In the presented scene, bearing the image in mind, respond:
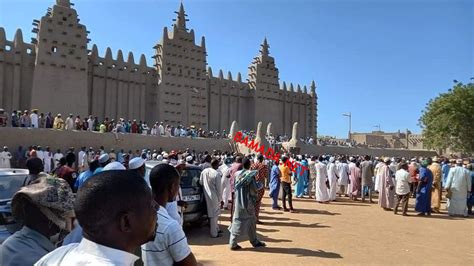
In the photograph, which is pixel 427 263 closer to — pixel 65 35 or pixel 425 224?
pixel 425 224

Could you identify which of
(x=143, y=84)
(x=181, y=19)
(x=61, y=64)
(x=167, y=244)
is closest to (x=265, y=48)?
(x=181, y=19)

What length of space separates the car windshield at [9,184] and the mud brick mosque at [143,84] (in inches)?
875

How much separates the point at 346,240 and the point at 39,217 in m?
7.75

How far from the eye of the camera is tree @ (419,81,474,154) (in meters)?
31.3

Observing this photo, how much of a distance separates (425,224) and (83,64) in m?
25.5

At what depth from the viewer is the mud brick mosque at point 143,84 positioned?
26.9 meters

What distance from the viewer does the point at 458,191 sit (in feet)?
44.3

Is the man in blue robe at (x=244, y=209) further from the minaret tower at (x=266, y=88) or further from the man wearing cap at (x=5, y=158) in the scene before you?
the minaret tower at (x=266, y=88)

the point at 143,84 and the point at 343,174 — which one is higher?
the point at 143,84

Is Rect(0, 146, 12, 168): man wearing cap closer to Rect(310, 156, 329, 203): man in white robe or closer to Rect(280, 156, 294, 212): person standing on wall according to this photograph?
Rect(280, 156, 294, 212): person standing on wall

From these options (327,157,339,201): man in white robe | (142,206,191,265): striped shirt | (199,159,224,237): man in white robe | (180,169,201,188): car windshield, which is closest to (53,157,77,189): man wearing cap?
(180,169,201,188): car windshield

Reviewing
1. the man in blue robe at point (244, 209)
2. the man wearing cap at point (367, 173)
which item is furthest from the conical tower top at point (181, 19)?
the man in blue robe at point (244, 209)

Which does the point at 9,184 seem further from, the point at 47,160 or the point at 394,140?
the point at 394,140

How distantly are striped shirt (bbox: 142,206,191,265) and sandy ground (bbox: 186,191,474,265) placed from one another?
420cm
